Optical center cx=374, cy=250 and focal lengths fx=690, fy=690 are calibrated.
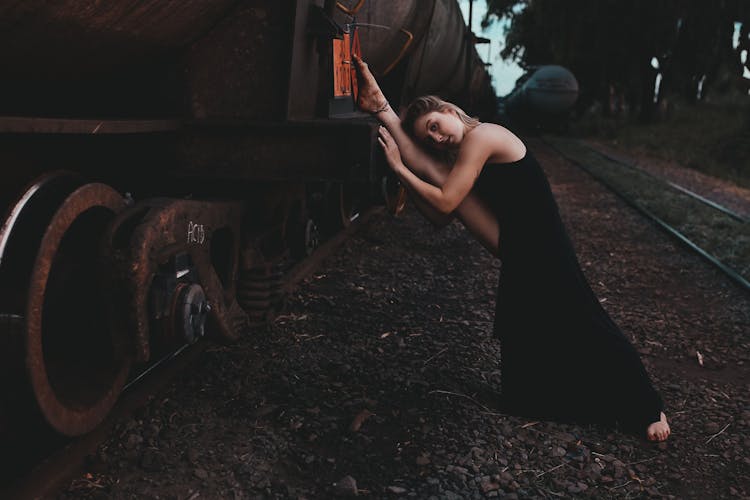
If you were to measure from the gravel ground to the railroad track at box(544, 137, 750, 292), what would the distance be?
172 centimetres

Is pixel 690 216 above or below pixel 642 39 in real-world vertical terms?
below

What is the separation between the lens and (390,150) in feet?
9.59

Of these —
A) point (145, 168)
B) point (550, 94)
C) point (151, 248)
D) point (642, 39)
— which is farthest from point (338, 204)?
point (642, 39)

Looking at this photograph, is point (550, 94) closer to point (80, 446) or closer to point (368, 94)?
point (368, 94)

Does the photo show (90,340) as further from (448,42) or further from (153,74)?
(448,42)

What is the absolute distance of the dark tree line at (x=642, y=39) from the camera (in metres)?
21.5

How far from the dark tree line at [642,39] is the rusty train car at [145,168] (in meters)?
18.9

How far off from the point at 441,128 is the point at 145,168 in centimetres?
136

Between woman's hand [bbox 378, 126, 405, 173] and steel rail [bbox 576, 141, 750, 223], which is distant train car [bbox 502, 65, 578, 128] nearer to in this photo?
steel rail [bbox 576, 141, 750, 223]

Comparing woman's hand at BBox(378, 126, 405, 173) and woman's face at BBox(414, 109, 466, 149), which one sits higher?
woman's face at BBox(414, 109, 466, 149)

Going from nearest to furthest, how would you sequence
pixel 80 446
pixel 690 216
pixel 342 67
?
pixel 80 446 < pixel 342 67 < pixel 690 216

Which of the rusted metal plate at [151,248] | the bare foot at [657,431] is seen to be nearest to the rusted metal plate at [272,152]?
the rusted metal plate at [151,248]

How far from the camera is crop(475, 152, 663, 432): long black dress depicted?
2988mm

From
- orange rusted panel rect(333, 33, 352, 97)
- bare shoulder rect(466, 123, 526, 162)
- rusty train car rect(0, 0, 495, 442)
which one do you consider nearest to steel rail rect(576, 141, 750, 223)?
orange rusted panel rect(333, 33, 352, 97)
